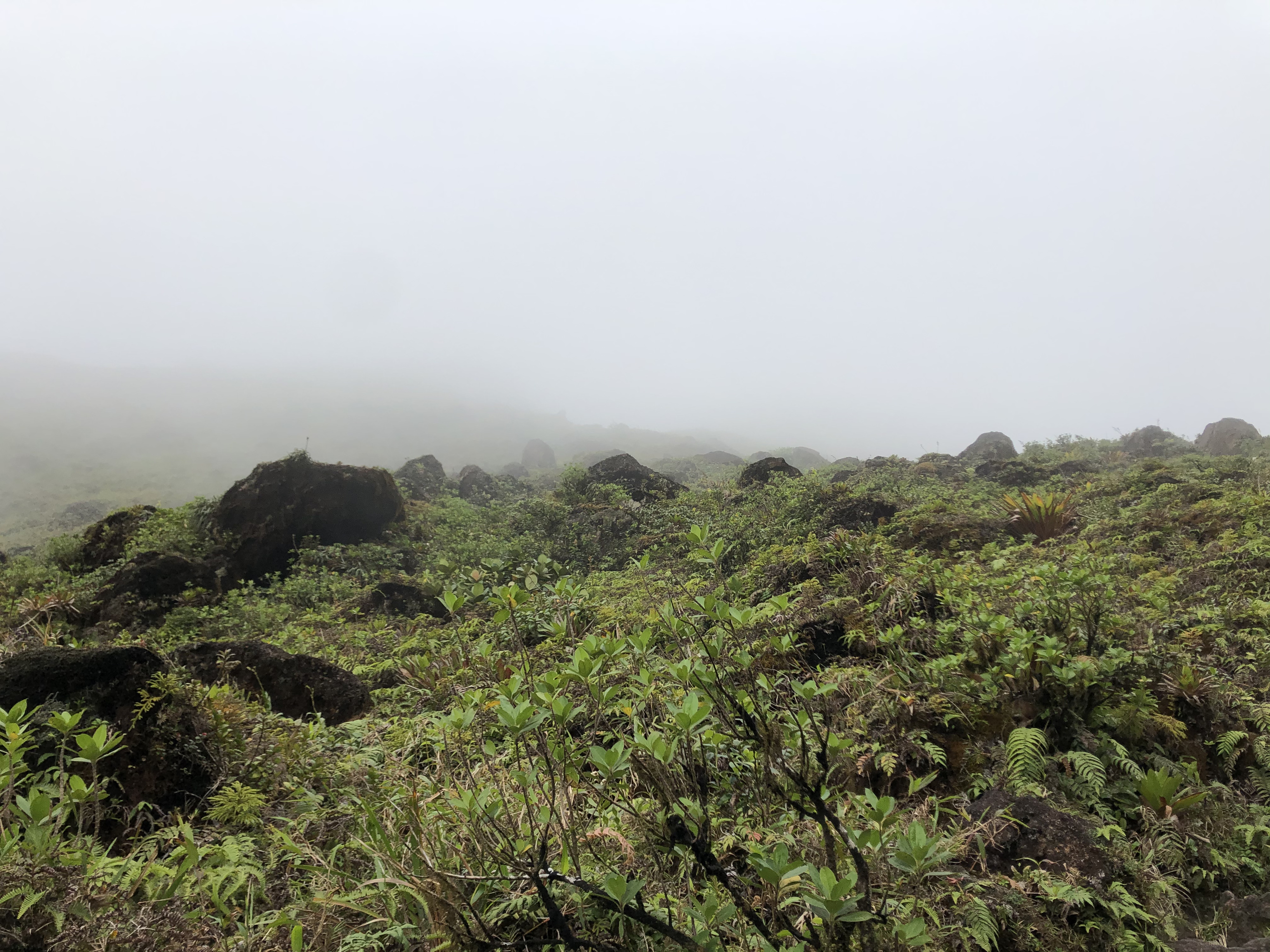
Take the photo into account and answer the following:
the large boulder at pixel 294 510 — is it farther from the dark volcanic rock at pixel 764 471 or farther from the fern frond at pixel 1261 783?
the fern frond at pixel 1261 783

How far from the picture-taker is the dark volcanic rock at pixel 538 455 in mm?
45812

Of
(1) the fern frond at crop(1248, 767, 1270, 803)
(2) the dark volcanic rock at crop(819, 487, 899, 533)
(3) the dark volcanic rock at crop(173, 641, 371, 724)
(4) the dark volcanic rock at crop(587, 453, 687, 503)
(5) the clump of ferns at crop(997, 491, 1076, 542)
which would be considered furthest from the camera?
(4) the dark volcanic rock at crop(587, 453, 687, 503)

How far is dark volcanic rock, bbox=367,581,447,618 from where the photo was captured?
894cm

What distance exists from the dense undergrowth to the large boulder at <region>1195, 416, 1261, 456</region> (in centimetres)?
2156

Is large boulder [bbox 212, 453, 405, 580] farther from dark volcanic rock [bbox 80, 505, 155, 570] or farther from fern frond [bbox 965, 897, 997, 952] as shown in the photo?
fern frond [bbox 965, 897, 997, 952]

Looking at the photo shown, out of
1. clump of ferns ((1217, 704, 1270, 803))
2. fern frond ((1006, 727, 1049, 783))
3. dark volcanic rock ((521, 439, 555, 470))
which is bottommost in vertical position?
dark volcanic rock ((521, 439, 555, 470))

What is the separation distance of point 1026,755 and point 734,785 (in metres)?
1.65

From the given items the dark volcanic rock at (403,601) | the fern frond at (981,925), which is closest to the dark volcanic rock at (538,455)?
the dark volcanic rock at (403,601)

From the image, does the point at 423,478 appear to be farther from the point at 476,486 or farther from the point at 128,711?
the point at 128,711

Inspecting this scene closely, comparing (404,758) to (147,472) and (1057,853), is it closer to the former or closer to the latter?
(1057,853)

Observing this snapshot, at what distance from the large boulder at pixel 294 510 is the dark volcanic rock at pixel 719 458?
23.7m

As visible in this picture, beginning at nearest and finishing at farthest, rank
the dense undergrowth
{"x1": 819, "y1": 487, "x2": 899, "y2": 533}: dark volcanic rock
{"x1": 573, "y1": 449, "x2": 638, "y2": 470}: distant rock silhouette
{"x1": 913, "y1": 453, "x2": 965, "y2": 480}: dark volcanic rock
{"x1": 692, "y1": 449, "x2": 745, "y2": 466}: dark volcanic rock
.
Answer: the dense undergrowth
{"x1": 819, "y1": 487, "x2": 899, "y2": 533}: dark volcanic rock
{"x1": 913, "y1": 453, "x2": 965, "y2": 480}: dark volcanic rock
{"x1": 692, "y1": 449, "x2": 745, "y2": 466}: dark volcanic rock
{"x1": 573, "y1": 449, "x2": 638, "y2": 470}: distant rock silhouette

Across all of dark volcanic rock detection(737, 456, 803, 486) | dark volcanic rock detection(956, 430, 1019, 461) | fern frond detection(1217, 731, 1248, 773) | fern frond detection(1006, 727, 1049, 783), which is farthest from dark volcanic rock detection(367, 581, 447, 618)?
dark volcanic rock detection(956, 430, 1019, 461)

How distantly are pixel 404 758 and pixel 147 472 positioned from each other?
140 feet
